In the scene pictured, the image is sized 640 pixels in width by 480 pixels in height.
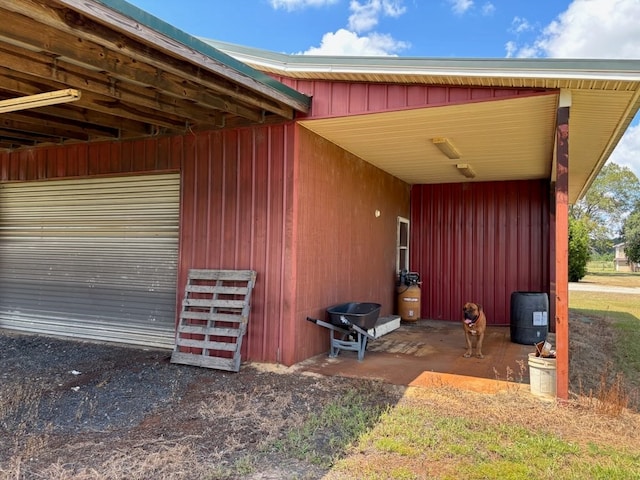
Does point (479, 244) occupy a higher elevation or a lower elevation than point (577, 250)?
lower

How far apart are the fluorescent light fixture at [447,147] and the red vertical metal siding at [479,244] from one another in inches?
91.2

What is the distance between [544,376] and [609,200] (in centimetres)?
4539

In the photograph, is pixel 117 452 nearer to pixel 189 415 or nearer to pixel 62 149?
pixel 189 415

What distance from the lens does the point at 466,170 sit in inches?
297

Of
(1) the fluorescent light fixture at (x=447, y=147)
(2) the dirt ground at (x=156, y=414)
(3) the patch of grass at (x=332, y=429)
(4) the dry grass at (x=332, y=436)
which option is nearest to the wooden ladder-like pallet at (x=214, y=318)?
(2) the dirt ground at (x=156, y=414)

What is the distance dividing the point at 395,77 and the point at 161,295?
12.5 feet

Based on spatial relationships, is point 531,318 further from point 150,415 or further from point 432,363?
point 150,415

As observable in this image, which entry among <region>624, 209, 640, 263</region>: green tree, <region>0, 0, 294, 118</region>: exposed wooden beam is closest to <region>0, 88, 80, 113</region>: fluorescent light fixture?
<region>0, 0, 294, 118</region>: exposed wooden beam

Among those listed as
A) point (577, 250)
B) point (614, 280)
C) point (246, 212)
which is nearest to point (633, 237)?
point (614, 280)

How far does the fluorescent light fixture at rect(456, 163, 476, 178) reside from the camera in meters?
7.16

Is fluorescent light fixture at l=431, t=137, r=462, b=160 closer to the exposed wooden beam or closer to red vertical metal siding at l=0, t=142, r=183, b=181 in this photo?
the exposed wooden beam

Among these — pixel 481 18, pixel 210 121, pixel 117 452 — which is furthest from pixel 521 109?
pixel 481 18

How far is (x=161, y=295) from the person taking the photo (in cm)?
578

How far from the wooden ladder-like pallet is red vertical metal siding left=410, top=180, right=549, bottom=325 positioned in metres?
4.97
